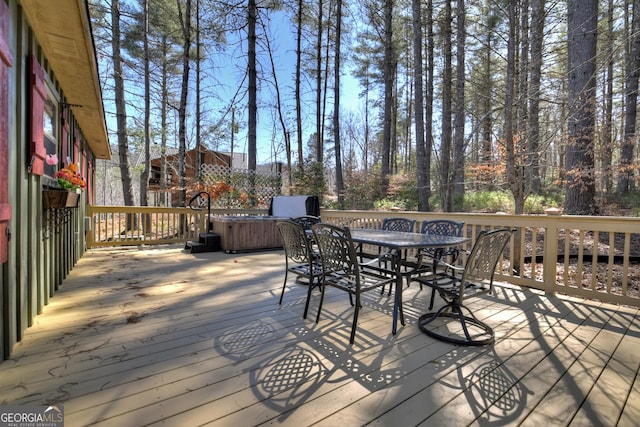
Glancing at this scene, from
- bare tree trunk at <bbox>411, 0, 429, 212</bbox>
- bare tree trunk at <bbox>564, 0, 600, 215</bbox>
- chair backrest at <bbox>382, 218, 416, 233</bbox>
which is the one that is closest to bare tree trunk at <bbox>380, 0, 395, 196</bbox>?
bare tree trunk at <bbox>411, 0, 429, 212</bbox>

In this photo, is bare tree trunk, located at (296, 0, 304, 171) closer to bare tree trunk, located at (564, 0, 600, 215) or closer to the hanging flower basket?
bare tree trunk, located at (564, 0, 600, 215)

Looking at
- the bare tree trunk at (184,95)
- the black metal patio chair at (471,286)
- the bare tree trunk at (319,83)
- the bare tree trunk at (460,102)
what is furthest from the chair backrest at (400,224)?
the bare tree trunk at (319,83)

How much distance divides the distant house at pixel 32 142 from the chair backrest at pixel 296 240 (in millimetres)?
1784

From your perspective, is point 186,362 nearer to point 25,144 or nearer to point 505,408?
point 505,408

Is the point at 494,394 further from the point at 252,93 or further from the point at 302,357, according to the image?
the point at 252,93

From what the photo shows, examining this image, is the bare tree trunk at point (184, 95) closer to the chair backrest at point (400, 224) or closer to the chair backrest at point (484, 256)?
the chair backrest at point (400, 224)

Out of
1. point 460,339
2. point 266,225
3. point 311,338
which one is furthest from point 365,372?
point 266,225

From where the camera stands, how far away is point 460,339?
2.19m

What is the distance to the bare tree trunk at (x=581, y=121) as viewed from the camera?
5199mm

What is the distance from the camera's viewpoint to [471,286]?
2260 mm

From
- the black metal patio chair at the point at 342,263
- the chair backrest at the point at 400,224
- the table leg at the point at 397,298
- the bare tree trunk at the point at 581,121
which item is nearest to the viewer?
the black metal patio chair at the point at 342,263

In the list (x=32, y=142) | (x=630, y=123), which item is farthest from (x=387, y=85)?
(x=32, y=142)

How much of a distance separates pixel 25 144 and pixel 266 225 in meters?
4.40

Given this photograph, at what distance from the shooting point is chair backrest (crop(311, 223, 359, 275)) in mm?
2162
